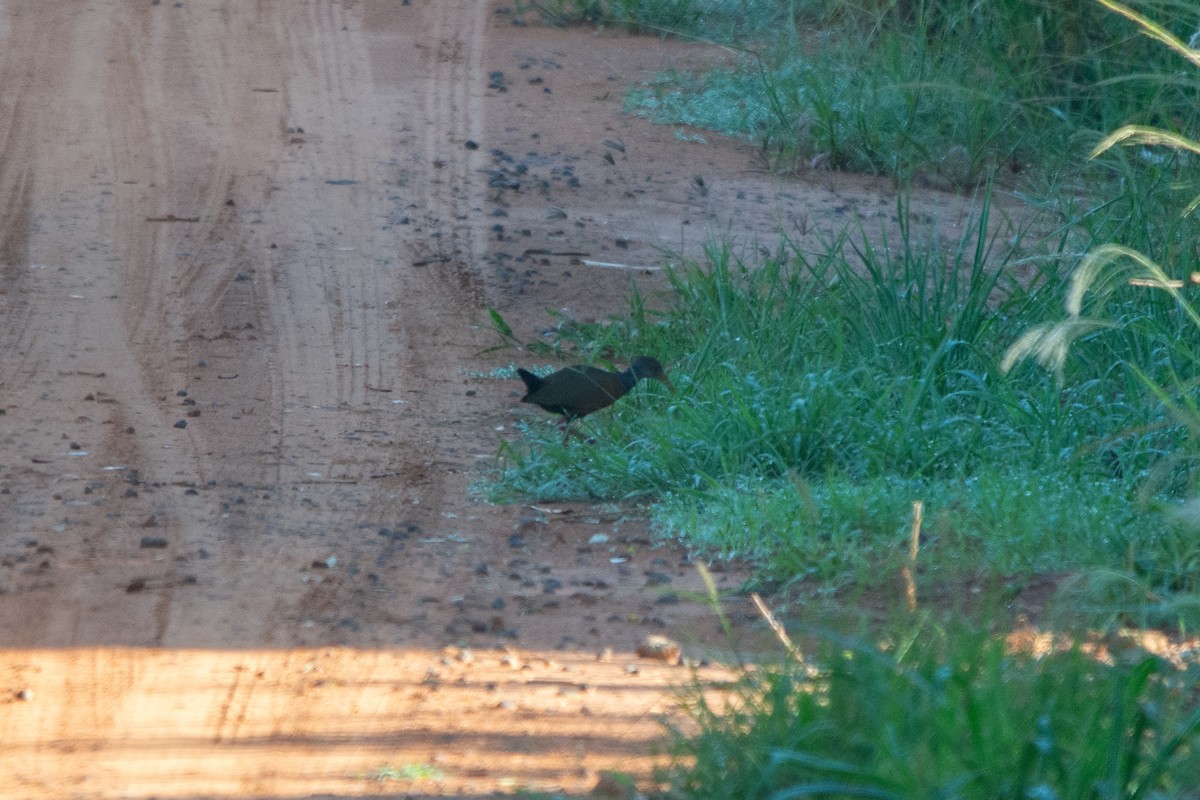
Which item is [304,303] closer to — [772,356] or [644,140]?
[772,356]

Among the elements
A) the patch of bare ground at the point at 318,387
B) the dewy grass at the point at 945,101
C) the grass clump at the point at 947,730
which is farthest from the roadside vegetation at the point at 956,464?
the patch of bare ground at the point at 318,387

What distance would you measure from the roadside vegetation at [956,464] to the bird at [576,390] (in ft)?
0.57

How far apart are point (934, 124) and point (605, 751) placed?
716 centimetres

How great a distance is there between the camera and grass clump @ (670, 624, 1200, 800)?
2195mm

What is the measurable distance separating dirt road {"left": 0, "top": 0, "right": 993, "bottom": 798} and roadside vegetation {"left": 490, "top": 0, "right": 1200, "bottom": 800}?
353 millimetres

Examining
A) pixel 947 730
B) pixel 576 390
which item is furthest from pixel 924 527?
pixel 947 730

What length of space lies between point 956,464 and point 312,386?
112 inches

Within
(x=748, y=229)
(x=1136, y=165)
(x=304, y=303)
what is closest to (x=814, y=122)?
(x=748, y=229)

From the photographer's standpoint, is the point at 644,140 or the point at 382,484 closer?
the point at 382,484

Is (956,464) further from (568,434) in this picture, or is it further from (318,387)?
(318,387)

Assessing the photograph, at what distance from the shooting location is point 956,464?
4.52 meters

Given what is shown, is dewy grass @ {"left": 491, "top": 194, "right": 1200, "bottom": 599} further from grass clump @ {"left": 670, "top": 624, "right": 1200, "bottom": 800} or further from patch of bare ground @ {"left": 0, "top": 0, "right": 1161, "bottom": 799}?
grass clump @ {"left": 670, "top": 624, "right": 1200, "bottom": 800}

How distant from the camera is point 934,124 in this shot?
9180 mm

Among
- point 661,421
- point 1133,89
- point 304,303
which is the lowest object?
point 304,303
